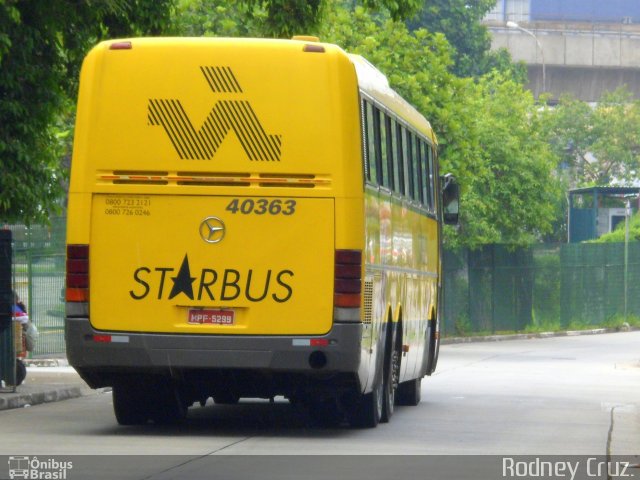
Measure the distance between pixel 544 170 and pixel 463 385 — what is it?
2280cm

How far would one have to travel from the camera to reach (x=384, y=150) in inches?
612

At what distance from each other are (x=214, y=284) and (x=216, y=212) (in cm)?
62

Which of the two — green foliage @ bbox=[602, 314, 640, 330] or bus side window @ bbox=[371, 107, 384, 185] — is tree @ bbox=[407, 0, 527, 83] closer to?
green foliage @ bbox=[602, 314, 640, 330]

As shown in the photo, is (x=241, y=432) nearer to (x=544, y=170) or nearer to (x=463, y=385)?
(x=463, y=385)

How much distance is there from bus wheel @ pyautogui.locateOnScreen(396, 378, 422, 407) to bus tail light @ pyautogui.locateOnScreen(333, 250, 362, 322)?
6.00 metres

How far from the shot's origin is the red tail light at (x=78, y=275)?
1375cm

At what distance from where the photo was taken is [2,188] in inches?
694

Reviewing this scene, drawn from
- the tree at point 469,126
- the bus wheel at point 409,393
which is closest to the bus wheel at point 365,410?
the bus wheel at point 409,393

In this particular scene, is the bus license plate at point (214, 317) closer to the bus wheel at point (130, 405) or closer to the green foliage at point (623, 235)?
the bus wheel at point (130, 405)

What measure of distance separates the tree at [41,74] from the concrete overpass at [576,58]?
60.7 metres

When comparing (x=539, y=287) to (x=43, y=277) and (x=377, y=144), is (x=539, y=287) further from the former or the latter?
(x=377, y=144)

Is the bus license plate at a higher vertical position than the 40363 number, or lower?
lower

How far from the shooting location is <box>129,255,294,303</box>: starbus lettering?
13.6m

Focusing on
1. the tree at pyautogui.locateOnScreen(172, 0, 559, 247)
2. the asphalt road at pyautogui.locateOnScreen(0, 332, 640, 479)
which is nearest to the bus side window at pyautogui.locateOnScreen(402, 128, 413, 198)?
the asphalt road at pyautogui.locateOnScreen(0, 332, 640, 479)
